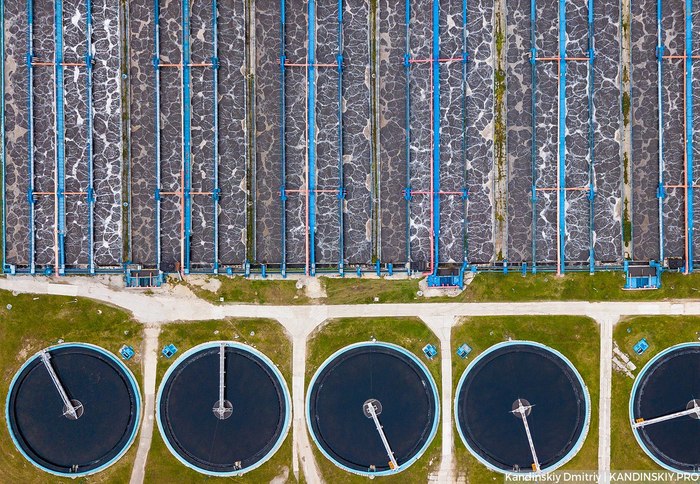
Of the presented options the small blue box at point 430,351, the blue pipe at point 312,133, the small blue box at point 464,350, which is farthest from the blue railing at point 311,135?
the small blue box at point 464,350

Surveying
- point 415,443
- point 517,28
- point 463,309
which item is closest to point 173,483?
point 415,443

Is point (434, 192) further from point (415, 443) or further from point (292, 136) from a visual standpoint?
point (415, 443)

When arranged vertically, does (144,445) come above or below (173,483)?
above

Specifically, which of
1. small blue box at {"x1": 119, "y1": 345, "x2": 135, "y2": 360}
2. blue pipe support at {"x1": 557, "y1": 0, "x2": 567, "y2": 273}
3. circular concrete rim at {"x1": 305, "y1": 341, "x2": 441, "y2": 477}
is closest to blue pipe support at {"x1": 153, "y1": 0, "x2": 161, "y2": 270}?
small blue box at {"x1": 119, "y1": 345, "x2": 135, "y2": 360}

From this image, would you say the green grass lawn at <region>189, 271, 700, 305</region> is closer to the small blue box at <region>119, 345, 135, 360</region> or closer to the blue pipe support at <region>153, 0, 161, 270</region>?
the blue pipe support at <region>153, 0, 161, 270</region>

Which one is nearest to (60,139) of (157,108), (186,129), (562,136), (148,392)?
(157,108)

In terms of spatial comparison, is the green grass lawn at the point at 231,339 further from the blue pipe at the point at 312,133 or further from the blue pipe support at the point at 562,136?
the blue pipe support at the point at 562,136
